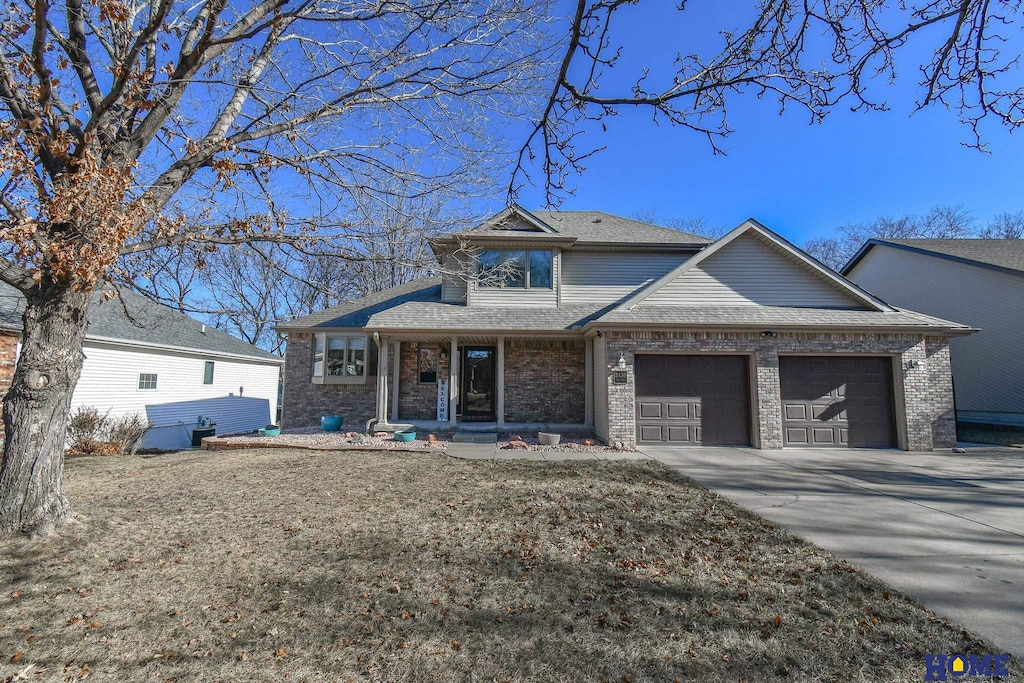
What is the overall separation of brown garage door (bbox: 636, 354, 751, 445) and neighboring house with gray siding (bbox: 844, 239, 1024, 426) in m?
9.29

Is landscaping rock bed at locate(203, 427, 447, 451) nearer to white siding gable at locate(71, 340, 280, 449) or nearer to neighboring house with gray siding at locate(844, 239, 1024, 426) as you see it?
white siding gable at locate(71, 340, 280, 449)

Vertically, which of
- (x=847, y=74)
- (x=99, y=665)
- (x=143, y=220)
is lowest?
(x=99, y=665)

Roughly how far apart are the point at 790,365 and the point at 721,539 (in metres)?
8.08

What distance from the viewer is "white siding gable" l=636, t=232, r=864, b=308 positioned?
12086 mm

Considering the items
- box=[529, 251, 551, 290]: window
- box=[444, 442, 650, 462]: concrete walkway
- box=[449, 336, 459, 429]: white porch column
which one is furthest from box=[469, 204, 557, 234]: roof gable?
box=[444, 442, 650, 462]: concrete walkway

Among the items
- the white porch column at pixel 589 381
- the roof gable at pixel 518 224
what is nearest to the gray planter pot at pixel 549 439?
the white porch column at pixel 589 381

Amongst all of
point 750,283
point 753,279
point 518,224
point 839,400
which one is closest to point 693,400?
point 839,400

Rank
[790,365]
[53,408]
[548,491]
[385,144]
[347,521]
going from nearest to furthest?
1. [53,408]
2. [347,521]
3. [385,144]
4. [548,491]
5. [790,365]

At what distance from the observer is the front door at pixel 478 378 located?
1430cm

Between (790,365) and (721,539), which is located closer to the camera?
(721,539)

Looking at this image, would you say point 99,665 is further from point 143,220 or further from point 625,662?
point 143,220

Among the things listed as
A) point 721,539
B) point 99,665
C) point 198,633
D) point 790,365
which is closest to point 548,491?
point 721,539

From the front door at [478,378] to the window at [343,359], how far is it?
285 cm

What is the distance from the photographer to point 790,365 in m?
11.3
